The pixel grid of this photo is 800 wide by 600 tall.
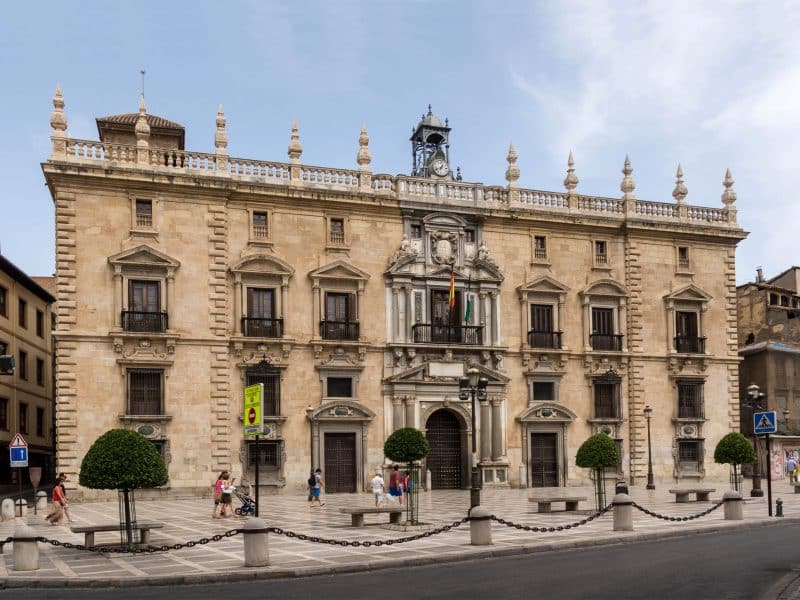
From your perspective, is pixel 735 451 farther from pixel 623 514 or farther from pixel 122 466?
pixel 122 466

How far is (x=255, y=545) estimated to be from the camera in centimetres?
1602

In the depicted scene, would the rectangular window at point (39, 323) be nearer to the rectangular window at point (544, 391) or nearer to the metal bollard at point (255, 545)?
the rectangular window at point (544, 391)

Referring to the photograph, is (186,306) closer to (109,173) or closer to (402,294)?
(109,173)

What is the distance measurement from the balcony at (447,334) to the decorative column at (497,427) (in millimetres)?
2474

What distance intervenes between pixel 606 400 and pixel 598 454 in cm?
1428

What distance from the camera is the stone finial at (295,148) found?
36688 mm

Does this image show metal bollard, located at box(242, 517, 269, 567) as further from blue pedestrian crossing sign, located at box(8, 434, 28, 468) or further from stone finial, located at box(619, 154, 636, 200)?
stone finial, located at box(619, 154, 636, 200)

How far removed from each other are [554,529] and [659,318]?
2329 centimetres

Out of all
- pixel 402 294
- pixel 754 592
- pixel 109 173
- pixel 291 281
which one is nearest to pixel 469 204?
pixel 402 294

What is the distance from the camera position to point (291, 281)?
35.9 m

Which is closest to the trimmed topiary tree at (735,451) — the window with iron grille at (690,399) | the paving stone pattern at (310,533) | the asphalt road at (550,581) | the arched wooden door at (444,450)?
the paving stone pattern at (310,533)

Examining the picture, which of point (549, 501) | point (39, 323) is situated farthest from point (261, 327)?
point (39, 323)

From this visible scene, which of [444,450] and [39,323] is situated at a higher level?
[39,323]

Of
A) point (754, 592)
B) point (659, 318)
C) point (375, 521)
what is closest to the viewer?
point (754, 592)
